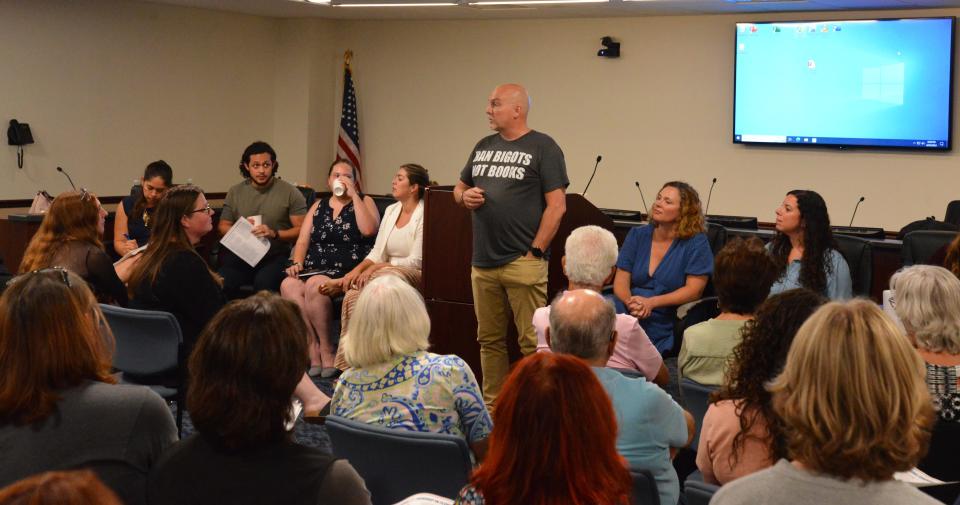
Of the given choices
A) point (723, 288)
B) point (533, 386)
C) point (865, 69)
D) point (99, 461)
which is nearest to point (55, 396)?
point (99, 461)

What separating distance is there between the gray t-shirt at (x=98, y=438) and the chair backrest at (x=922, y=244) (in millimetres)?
4413

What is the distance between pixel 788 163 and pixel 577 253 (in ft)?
16.8

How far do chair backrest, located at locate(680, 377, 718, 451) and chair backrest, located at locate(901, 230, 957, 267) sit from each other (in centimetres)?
259

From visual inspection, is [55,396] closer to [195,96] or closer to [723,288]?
[723,288]

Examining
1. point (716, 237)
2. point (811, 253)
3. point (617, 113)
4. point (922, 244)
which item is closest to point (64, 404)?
point (811, 253)

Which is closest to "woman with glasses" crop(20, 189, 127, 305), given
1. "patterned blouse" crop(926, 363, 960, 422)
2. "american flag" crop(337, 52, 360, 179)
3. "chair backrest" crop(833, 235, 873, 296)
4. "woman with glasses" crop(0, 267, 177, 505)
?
"woman with glasses" crop(0, 267, 177, 505)

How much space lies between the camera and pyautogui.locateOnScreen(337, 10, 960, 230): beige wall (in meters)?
8.74

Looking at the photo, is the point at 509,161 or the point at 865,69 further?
the point at 865,69

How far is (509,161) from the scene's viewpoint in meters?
5.09

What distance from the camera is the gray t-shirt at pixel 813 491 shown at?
5.79 ft

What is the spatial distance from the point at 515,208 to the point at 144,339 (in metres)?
1.82

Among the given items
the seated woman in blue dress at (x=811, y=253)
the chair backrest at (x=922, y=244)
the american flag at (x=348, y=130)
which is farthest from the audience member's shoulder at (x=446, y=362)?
the american flag at (x=348, y=130)

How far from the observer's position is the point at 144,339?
4340 millimetres

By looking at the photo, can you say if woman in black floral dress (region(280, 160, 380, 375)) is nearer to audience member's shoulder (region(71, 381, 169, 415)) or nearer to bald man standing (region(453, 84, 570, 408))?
bald man standing (region(453, 84, 570, 408))
